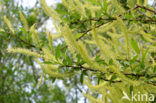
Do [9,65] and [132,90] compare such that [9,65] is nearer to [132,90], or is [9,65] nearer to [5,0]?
[5,0]

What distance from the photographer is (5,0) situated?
323 cm

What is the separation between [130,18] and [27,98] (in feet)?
8.04

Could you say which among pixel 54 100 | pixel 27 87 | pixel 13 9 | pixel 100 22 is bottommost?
pixel 54 100

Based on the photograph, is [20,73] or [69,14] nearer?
[69,14]

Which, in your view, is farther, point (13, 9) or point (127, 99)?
point (13, 9)

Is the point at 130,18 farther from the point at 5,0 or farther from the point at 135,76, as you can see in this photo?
the point at 5,0

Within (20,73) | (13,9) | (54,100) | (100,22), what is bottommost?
(54,100)

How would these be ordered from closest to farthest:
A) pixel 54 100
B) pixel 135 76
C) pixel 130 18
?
pixel 135 76
pixel 130 18
pixel 54 100

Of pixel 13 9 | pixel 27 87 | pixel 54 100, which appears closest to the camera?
pixel 13 9

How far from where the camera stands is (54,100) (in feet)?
12.2

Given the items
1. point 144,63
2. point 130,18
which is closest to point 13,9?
point 130,18

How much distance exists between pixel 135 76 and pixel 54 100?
9.74 ft

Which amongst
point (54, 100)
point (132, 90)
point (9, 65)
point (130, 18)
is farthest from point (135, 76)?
point (54, 100)

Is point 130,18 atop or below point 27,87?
atop
